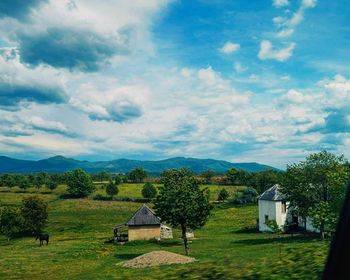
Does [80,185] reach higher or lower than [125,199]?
higher

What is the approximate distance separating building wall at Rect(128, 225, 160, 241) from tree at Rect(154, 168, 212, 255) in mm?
17343

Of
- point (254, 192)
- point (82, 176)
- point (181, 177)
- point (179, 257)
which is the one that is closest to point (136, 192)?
point (82, 176)

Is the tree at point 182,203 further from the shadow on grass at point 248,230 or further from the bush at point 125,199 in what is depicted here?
the bush at point 125,199

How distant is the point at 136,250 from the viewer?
5528 centimetres

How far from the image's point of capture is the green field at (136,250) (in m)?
Result: 8.18

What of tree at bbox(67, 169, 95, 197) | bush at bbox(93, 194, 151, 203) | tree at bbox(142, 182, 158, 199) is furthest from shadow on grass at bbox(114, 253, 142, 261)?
tree at bbox(67, 169, 95, 197)

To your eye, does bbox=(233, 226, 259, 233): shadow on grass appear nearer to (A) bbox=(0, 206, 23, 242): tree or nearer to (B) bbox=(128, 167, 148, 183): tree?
(A) bbox=(0, 206, 23, 242): tree

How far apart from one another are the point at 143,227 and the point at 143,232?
2.60 ft

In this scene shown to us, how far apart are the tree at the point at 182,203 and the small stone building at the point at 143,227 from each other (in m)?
16.9

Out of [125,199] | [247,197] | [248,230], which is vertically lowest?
[248,230]

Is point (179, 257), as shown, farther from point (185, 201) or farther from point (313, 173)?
point (313, 173)

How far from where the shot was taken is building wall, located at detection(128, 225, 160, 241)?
214ft

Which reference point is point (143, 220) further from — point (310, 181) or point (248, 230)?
point (310, 181)

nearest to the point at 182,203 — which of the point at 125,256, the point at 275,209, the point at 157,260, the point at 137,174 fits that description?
the point at 125,256
